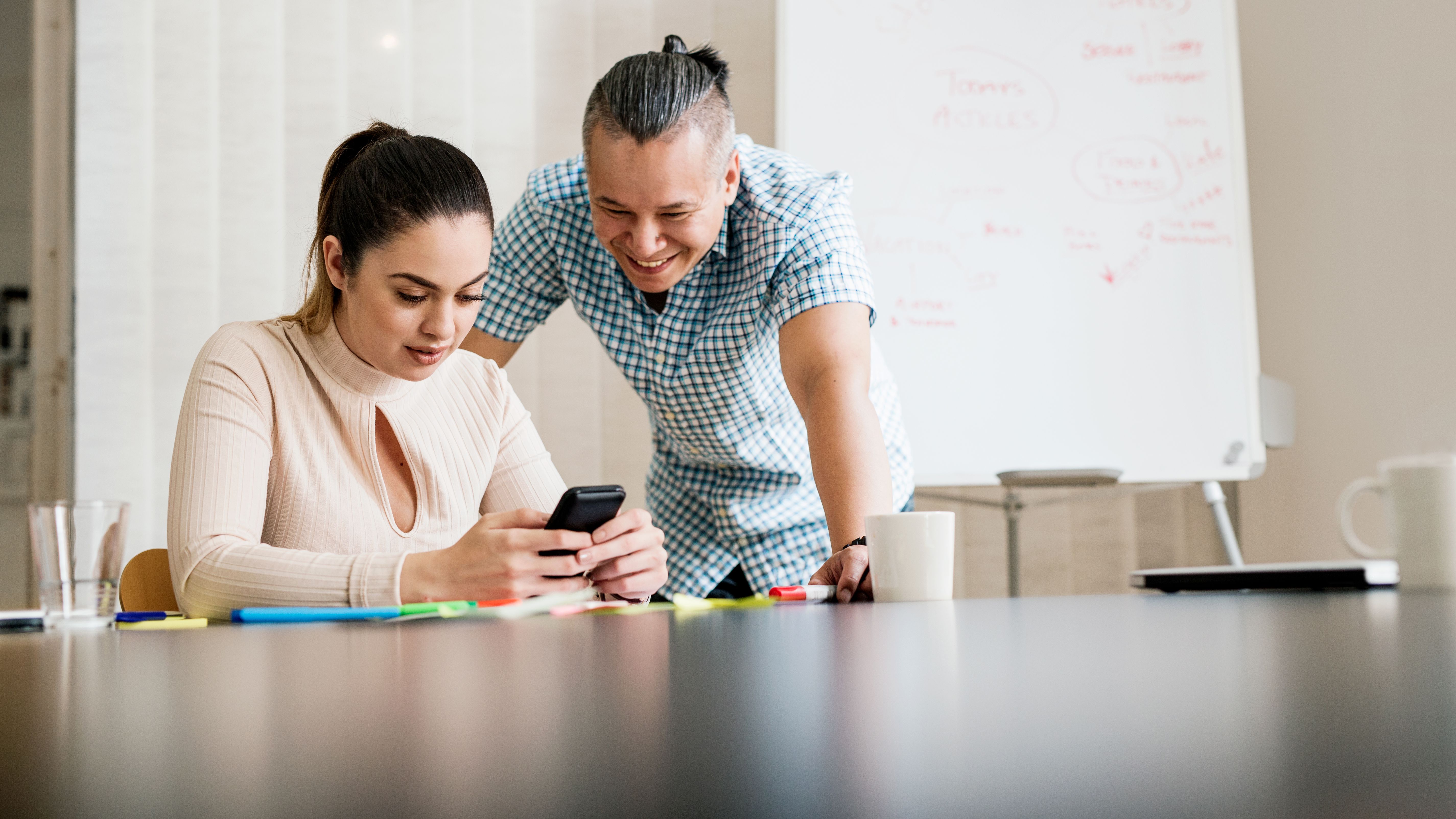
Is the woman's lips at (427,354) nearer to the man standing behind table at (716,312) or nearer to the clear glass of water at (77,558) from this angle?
the man standing behind table at (716,312)

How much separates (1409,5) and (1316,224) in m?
0.55

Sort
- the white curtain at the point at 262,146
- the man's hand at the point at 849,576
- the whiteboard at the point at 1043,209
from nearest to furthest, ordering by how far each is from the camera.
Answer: the man's hand at the point at 849,576
the whiteboard at the point at 1043,209
the white curtain at the point at 262,146

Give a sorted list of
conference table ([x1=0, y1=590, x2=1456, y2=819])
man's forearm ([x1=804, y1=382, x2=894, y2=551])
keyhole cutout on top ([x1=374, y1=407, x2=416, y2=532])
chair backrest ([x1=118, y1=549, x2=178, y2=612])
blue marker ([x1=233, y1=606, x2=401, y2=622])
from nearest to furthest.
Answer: conference table ([x1=0, y1=590, x2=1456, y2=819])
blue marker ([x1=233, y1=606, x2=401, y2=622])
chair backrest ([x1=118, y1=549, x2=178, y2=612])
man's forearm ([x1=804, y1=382, x2=894, y2=551])
keyhole cutout on top ([x1=374, y1=407, x2=416, y2=532])

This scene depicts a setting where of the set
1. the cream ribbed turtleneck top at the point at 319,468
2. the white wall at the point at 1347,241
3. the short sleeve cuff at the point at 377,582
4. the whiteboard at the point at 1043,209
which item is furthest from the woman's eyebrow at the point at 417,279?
the white wall at the point at 1347,241

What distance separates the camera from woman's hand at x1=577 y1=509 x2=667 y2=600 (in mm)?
1042

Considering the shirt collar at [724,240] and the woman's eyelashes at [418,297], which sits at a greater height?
the shirt collar at [724,240]

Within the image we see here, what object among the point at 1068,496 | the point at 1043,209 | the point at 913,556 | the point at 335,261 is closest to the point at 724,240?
the point at 335,261

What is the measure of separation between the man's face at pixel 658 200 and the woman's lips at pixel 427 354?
28cm

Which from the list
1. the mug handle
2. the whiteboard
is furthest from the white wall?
the mug handle

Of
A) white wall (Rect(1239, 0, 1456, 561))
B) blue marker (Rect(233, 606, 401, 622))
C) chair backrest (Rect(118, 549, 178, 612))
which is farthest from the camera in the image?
white wall (Rect(1239, 0, 1456, 561))

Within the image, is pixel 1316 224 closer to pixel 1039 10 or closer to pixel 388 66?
pixel 1039 10

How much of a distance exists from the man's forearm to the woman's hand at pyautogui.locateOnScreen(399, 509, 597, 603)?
1.12 feet

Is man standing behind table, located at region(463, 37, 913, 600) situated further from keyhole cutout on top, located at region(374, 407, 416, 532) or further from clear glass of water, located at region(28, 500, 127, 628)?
clear glass of water, located at region(28, 500, 127, 628)

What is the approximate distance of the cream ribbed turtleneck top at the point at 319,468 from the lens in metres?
1.07
